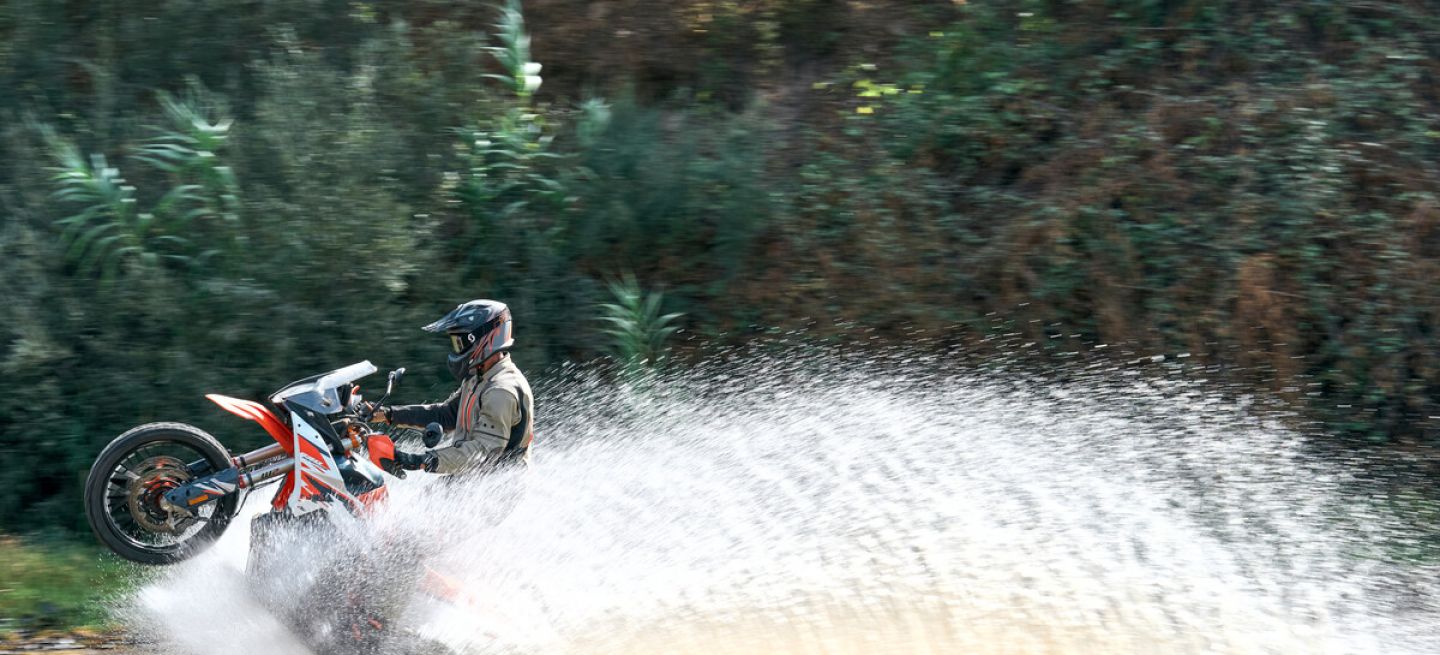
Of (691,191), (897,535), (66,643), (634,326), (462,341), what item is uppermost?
(462,341)

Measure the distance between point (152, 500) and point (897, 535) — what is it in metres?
4.08

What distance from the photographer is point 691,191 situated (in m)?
10.8

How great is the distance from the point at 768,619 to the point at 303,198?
4.82m

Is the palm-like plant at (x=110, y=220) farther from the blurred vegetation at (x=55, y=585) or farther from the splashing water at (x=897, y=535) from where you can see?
the splashing water at (x=897, y=535)

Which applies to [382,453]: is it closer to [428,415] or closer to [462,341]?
[428,415]

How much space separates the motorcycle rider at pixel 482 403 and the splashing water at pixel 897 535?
0.68 ft

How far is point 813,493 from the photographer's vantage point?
819cm

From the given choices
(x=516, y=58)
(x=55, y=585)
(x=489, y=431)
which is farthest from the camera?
(x=516, y=58)

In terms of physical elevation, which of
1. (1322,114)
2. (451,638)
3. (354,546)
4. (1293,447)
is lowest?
(1293,447)

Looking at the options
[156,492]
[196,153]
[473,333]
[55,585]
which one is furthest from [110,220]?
[473,333]

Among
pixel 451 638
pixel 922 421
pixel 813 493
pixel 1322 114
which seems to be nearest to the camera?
pixel 451 638

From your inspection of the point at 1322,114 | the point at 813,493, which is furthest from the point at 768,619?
the point at 1322,114

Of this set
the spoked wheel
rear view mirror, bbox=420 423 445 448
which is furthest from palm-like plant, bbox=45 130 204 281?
rear view mirror, bbox=420 423 445 448

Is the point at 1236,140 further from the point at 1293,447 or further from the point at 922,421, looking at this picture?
the point at 922,421
